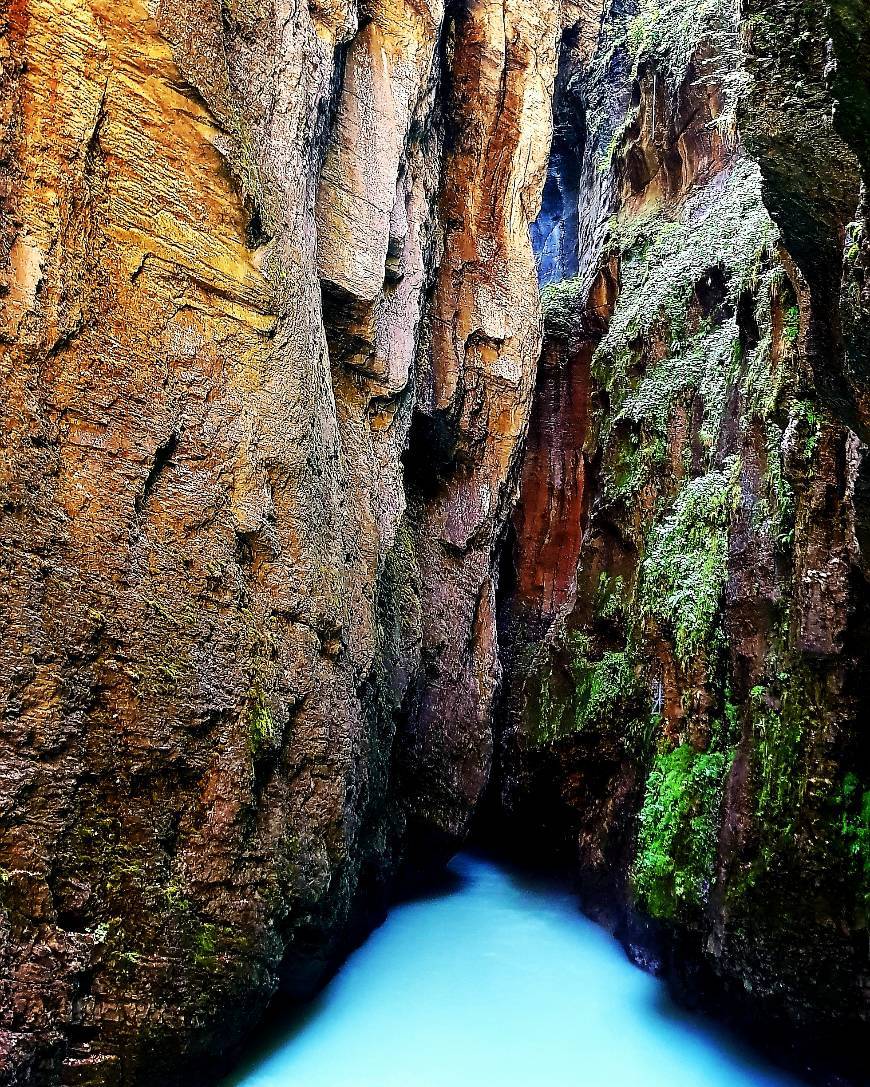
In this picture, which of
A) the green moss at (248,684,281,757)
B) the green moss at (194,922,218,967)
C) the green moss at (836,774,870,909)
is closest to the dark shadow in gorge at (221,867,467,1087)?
the green moss at (194,922,218,967)

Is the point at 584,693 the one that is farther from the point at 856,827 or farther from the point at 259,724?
the point at 259,724

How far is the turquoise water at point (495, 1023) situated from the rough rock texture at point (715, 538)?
440mm

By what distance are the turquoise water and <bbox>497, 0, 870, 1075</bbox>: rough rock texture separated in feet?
1.44

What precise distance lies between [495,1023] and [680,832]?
84.9 inches

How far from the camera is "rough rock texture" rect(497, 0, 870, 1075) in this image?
16.1 ft

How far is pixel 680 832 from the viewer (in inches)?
271

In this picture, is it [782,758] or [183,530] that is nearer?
[183,530]

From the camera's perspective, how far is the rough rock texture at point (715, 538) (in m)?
4.91

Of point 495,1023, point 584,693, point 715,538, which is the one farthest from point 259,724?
point 584,693

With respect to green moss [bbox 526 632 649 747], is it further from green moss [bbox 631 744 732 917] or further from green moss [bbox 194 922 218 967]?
green moss [bbox 194 922 218 967]

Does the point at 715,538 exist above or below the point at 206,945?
above

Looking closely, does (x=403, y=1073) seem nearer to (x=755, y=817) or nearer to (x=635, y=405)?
(x=755, y=817)

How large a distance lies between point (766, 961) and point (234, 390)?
540cm

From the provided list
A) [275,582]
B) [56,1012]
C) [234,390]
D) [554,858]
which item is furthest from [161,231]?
[554,858]
